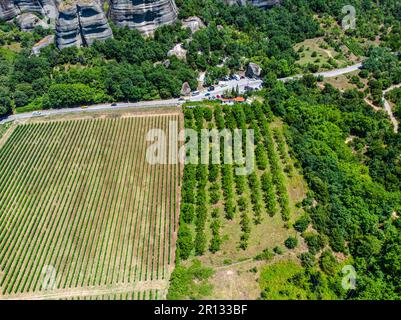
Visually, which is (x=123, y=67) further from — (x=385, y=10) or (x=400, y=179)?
(x=385, y=10)

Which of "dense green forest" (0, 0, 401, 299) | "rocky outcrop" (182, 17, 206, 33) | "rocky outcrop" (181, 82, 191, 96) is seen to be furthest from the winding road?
"rocky outcrop" (182, 17, 206, 33)

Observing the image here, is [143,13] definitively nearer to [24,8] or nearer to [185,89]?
[185,89]

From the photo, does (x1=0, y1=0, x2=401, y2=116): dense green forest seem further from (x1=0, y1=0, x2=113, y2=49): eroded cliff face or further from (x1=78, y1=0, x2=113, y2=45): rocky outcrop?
(x1=0, y1=0, x2=113, y2=49): eroded cliff face

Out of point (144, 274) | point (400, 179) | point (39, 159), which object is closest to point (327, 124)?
point (400, 179)

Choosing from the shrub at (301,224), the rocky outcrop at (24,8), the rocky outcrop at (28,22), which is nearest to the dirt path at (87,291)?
the shrub at (301,224)

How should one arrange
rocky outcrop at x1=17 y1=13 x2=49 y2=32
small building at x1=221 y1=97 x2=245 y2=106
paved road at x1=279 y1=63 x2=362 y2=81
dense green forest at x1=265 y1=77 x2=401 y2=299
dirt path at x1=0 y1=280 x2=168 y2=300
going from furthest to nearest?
rocky outcrop at x1=17 y1=13 x2=49 y2=32 < paved road at x1=279 y1=63 x2=362 y2=81 < small building at x1=221 y1=97 x2=245 y2=106 < dense green forest at x1=265 y1=77 x2=401 y2=299 < dirt path at x1=0 y1=280 x2=168 y2=300

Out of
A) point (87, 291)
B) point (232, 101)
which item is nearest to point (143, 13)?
point (232, 101)

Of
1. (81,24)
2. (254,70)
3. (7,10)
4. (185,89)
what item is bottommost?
(185,89)
